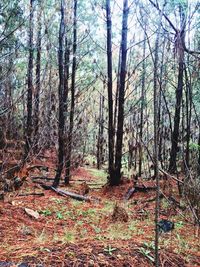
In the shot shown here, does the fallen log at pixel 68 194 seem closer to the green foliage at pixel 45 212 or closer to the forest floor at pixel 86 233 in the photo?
the forest floor at pixel 86 233

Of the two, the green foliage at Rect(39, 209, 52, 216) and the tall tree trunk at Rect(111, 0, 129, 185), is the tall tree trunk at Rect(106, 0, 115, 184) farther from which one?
the green foliage at Rect(39, 209, 52, 216)

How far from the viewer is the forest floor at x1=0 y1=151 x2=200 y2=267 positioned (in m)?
3.11

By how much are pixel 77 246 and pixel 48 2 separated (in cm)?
873

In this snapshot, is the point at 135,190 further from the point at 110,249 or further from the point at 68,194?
the point at 110,249

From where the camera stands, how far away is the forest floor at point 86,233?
311cm

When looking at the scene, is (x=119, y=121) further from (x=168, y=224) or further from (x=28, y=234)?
(x=28, y=234)

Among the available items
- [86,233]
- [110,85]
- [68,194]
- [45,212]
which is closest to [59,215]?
[45,212]

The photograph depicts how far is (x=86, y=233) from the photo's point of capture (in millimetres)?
4539

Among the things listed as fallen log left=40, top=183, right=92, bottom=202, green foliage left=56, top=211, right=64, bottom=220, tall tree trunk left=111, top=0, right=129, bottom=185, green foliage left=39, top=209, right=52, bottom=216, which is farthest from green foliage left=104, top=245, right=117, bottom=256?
tall tree trunk left=111, top=0, right=129, bottom=185

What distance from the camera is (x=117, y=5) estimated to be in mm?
8891

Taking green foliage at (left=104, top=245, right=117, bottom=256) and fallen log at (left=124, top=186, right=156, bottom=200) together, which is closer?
green foliage at (left=104, top=245, right=117, bottom=256)

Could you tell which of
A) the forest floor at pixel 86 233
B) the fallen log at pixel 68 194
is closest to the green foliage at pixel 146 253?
the forest floor at pixel 86 233

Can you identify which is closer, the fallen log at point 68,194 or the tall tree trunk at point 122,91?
the fallen log at point 68,194

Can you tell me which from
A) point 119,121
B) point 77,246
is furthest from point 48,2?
point 77,246
